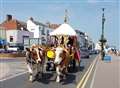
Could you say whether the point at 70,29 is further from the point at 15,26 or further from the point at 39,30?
the point at 39,30

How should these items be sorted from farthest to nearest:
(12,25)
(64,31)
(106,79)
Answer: (12,25) → (64,31) → (106,79)

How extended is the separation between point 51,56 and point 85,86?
5.98m

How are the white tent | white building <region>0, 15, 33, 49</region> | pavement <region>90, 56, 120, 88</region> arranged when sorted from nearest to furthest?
1. pavement <region>90, 56, 120, 88</region>
2. the white tent
3. white building <region>0, 15, 33, 49</region>

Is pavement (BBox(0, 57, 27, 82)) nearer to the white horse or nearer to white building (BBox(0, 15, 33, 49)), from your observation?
the white horse

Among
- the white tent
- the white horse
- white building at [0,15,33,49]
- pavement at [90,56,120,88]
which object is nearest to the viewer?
pavement at [90,56,120,88]

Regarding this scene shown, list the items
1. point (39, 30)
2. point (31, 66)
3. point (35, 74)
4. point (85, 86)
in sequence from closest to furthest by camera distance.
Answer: point (85, 86) < point (31, 66) < point (35, 74) < point (39, 30)

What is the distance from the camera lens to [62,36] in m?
29.3

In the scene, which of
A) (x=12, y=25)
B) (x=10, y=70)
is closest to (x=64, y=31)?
→ (x=10, y=70)

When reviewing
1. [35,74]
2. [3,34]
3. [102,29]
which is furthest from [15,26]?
[35,74]

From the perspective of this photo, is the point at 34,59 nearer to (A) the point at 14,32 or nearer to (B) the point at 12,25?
(A) the point at 14,32

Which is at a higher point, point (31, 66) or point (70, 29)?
point (70, 29)

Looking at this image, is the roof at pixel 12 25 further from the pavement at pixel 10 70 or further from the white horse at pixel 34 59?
the white horse at pixel 34 59

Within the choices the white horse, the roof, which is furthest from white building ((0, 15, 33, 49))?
the white horse

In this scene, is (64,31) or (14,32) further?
(14,32)
